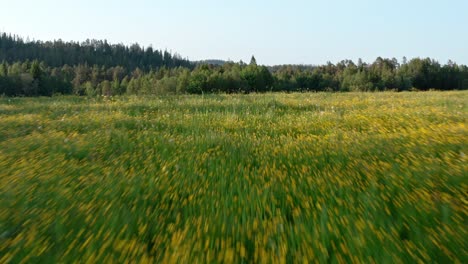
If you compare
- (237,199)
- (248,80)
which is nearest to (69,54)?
(248,80)

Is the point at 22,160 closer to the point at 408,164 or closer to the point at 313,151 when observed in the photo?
the point at 313,151

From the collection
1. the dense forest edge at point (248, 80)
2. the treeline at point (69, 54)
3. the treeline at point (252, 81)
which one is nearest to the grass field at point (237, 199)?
the dense forest edge at point (248, 80)

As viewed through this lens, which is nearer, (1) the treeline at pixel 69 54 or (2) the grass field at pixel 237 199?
(2) the grass field at pixel 237 199

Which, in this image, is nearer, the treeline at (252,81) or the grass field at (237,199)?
the grass field at (237,199)

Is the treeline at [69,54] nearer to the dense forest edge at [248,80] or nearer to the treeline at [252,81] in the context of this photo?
the dense forest edge at [248,80]

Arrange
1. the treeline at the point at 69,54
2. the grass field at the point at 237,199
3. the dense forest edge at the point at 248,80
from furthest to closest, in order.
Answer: the treeline at the point at 69,54 → the dense forest edge at the point at 248,80 → the grass field at the point at 237,199

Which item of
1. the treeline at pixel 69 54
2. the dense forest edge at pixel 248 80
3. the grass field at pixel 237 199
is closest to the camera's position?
the grass field at pixel 237 199

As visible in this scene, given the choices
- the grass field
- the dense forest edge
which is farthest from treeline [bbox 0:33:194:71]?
the grass field

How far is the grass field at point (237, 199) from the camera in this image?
8.10ft

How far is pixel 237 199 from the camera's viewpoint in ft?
11.6

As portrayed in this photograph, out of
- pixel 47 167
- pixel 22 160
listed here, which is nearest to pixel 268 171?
pixel 47 167

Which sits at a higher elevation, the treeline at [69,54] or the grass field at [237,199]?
the treeline at [69,54]

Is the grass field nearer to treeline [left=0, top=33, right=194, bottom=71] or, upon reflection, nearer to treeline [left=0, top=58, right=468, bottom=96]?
treeline [left=0, top=58, right=468, bottom=96]

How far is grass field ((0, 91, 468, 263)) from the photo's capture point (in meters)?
2.47
